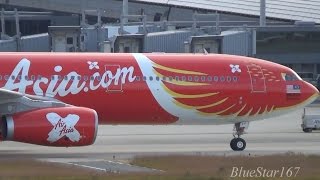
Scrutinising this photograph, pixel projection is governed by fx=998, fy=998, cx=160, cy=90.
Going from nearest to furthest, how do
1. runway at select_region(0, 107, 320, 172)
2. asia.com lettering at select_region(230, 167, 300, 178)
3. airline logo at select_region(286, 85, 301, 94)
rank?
asia.com lettering at select_region(230, 167, 300, 178) < runway at select_region(0, 107, 320, 172) < airline logo at select_region(286, 85, 301, 94)

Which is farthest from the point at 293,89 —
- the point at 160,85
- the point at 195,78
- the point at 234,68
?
the point at 160,85

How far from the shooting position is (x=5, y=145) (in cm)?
3453

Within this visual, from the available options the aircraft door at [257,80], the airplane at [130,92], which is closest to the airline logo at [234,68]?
the airplane at [130,92]

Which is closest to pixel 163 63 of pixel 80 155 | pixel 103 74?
pixel 103 74

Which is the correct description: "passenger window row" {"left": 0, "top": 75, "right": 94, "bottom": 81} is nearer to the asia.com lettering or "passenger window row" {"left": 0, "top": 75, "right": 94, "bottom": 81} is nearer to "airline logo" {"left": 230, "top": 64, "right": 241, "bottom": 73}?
"airline logo" {"left": 230, "top": 64, "right": 241, "bottom": 73}

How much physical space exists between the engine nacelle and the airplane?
0.10 ft

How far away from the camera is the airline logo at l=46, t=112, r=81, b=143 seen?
2941cm

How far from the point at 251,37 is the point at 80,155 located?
3436 centimetres

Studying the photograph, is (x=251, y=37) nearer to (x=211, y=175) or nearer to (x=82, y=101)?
(x=82, y=101)

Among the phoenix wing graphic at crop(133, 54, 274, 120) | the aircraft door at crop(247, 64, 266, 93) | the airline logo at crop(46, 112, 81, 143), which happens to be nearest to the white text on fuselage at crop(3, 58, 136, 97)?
the phoenix wing graphic at crop(133, 54, 274, 120)

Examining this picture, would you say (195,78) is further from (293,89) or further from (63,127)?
(63,127)

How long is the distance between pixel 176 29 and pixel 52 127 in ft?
138

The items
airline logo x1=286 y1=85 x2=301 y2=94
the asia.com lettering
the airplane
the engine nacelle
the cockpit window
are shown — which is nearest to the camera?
the asia.com lettering

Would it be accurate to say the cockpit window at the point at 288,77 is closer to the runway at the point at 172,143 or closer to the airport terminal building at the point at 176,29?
the runway at the point at 172,143
